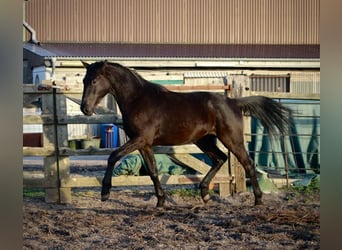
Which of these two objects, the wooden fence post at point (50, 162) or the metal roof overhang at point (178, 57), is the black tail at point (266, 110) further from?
the metal roof overhang at point (178, 57)

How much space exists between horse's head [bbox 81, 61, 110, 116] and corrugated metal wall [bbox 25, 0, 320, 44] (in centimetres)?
272

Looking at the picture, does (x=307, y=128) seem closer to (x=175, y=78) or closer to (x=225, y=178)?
(x=225, y=178)

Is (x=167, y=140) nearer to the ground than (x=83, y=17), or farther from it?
nearer to the ground

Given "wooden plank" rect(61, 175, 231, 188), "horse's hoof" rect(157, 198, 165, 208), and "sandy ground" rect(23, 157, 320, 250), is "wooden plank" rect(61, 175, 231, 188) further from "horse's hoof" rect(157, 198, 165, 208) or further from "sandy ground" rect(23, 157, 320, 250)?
"horse's hoof" rect(157, 198, 165, 208)

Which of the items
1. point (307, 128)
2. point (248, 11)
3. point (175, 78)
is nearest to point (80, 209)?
point (307, 128)

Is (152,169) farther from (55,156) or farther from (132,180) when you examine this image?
(55,156)

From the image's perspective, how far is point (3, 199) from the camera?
93 cm

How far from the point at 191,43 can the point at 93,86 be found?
5.18m

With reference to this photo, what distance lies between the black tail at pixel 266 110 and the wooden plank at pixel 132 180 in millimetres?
715

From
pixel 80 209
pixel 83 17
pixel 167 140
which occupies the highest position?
pixel 83 17

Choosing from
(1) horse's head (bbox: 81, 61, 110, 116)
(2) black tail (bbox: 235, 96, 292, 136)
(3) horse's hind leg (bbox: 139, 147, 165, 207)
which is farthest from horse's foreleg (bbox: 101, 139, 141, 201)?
(2) black tail (bbox: 235, 96, 292, 136)

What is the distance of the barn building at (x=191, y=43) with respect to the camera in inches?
252

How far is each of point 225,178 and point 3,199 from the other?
4.06 m

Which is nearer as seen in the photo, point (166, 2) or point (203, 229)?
point (203, 229)
